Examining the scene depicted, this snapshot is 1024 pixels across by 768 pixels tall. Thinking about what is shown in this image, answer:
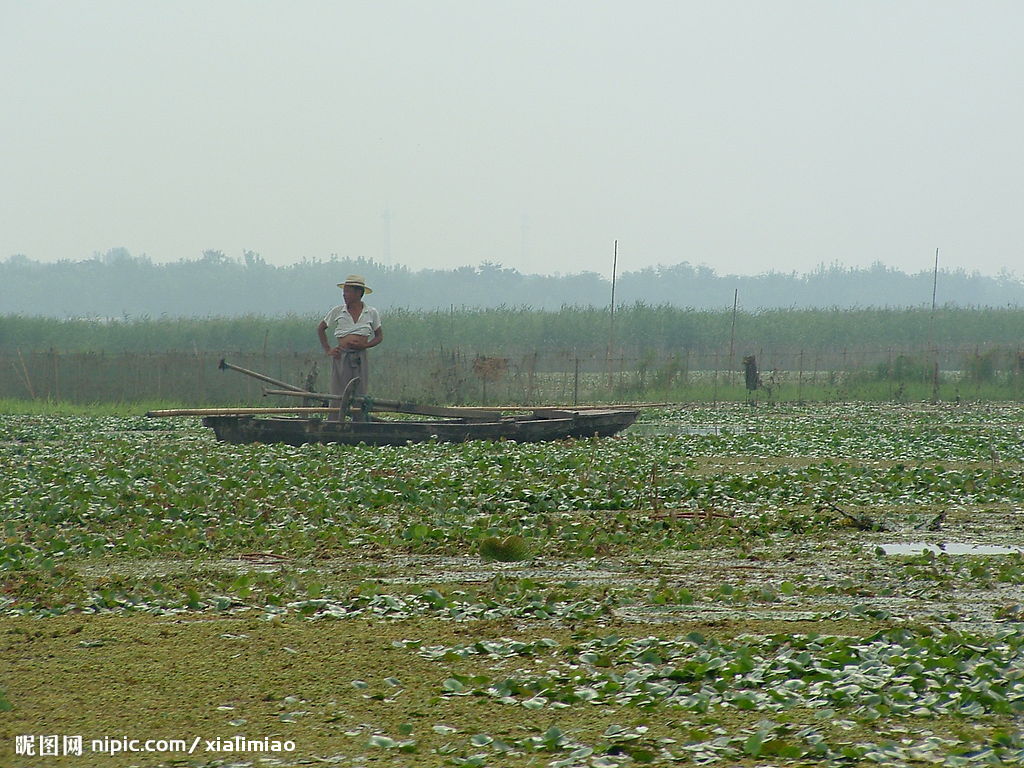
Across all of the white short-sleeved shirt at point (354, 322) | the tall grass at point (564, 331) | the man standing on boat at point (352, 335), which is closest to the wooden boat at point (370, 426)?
the man standing on boat at point (352, 335)

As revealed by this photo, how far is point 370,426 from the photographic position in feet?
47.4

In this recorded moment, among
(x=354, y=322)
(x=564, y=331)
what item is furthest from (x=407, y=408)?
(x=564, y=331)

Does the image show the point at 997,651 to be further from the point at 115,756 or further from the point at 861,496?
the point at 861,496

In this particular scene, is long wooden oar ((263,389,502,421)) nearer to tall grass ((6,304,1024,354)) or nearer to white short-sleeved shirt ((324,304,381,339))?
white short-sleeved shirt ((324,304,381,339))

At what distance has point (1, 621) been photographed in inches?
224

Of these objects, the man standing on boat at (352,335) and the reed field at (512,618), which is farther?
the man standing on boat at (352,335)

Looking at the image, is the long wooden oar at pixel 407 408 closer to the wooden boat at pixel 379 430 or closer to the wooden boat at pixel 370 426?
the wooden boat at pixel 370 426

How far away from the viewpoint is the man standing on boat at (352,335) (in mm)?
14953

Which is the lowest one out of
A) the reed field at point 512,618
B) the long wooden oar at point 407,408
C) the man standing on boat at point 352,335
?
the reed field at point 512,618

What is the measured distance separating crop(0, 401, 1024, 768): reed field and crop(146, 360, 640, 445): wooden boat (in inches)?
Answer: 121

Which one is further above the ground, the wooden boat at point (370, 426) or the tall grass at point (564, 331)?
the tall grass at point (564, 331)

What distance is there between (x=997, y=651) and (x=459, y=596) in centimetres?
257

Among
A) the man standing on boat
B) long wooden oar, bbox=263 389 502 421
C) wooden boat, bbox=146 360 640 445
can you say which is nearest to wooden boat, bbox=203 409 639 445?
wooden boat, bbox=146 360 640 445

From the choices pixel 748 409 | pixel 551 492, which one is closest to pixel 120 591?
pixel 551 492
